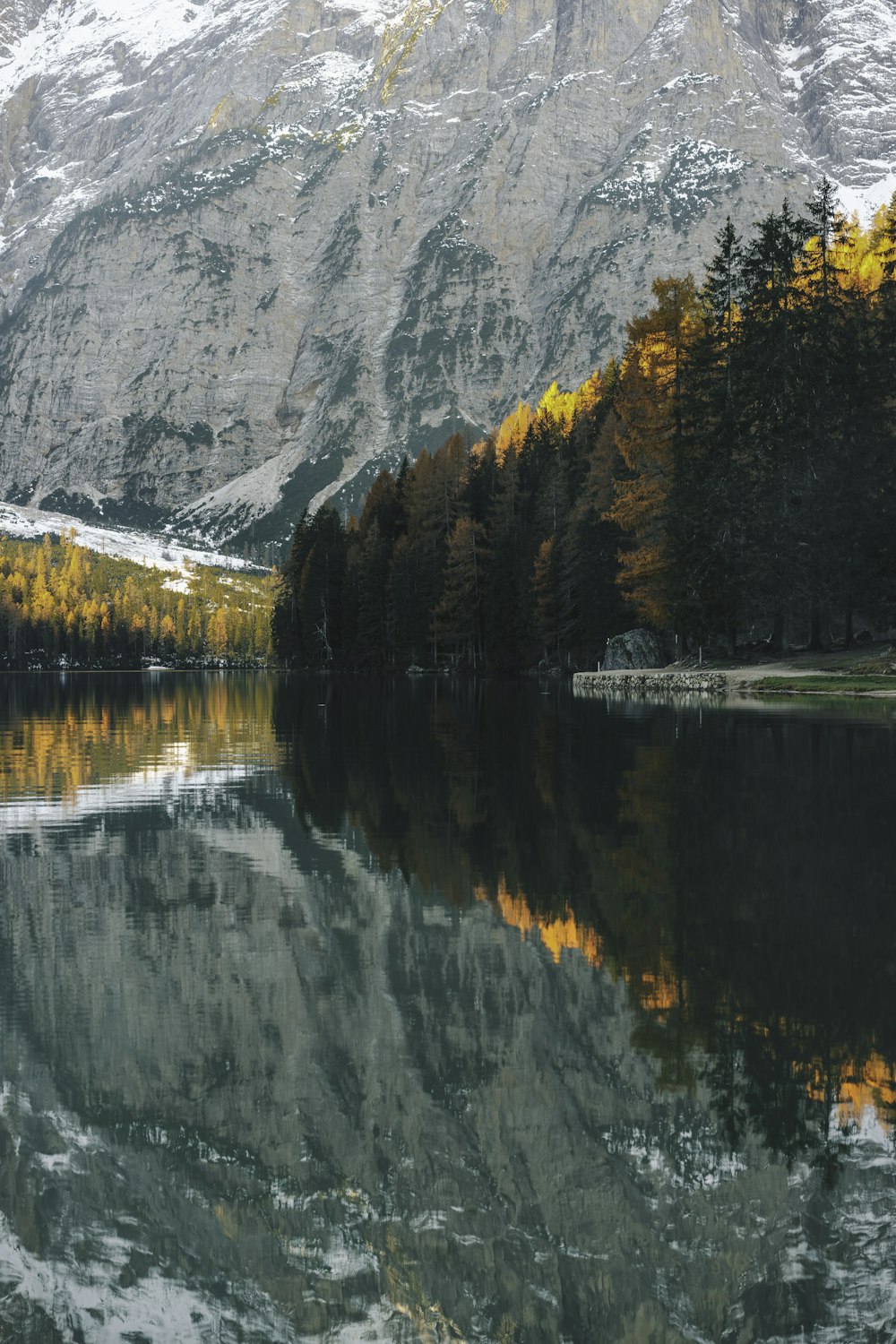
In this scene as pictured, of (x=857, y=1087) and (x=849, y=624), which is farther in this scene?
(x=849, y=624)

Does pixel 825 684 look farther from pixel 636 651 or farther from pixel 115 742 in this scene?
pixel 115 742

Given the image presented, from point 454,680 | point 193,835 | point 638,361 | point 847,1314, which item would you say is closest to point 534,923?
point 847,1314

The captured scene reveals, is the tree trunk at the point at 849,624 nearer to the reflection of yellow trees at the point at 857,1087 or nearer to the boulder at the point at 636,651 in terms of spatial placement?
the boulder at the point at 636,651

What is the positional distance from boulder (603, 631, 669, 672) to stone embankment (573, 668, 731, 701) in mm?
1319

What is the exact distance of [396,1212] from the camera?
4891mm

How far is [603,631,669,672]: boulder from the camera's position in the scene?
56.9 meters

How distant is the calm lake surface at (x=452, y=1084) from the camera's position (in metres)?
4.44

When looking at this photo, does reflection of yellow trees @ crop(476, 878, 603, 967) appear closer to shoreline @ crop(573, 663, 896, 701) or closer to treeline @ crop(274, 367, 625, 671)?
shoreline @ crop(573, 663, 896, 701)

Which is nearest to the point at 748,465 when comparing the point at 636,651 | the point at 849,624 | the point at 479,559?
Result: the point at 849,624

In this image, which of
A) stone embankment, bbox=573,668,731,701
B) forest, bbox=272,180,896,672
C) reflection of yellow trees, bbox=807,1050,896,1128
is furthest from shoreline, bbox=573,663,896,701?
reflection of yellow trees, bbox=807,1050,896,1128

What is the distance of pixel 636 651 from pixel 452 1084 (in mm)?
52681

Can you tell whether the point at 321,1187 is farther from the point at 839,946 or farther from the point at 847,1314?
the point at 839,946

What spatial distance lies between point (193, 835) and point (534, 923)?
590 cm

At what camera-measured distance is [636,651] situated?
5778 centimetres
